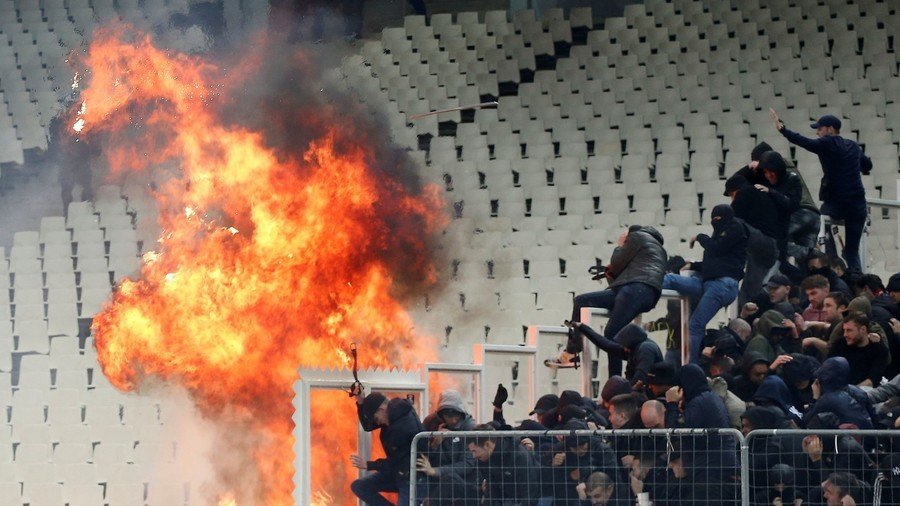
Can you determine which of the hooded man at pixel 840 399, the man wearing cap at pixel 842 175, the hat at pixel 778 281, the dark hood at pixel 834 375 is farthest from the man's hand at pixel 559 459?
the man wearing cap at pixel 842 175

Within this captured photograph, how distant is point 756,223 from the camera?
9188 mm

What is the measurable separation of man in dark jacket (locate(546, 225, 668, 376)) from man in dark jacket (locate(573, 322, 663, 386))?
0.25 meters

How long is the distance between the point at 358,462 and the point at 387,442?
389 mm

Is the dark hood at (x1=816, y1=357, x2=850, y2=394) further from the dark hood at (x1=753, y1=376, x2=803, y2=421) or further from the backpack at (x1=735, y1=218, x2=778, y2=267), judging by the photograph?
the backpack at (x1=735, y1=218, x2=778, y2=267)

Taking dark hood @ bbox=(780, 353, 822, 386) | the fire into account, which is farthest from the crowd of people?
the fire

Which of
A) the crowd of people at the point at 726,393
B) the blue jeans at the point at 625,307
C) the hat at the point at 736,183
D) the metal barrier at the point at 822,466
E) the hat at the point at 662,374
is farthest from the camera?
the hat at the point at 736,183

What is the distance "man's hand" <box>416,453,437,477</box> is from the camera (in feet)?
23.4

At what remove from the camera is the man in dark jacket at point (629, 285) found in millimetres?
8695

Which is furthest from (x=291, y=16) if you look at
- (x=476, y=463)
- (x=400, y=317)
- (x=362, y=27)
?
(x=476, y=463)

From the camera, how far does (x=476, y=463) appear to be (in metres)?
6.99

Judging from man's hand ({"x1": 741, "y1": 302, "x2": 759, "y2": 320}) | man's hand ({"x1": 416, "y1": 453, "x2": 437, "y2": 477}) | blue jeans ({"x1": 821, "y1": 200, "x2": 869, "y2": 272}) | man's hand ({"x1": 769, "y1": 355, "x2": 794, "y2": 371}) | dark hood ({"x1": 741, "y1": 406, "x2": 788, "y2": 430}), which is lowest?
man's hand ({"x1": 416, "y1": 453, "x2": 437, "y2": 477})

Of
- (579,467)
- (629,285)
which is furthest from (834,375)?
(629,285)

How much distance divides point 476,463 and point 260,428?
5045 mm

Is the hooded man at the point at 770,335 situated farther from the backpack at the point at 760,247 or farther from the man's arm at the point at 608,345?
the backpack at the point at 760,247
